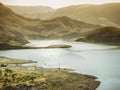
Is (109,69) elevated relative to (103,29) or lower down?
lower down

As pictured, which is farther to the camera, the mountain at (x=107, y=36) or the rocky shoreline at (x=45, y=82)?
the mountain at (x=107, y=36)

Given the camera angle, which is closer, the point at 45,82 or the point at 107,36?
the point at 45,82

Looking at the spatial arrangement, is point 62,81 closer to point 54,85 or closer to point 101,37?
point 54,85

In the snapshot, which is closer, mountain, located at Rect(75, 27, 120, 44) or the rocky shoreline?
the rocky shoreline

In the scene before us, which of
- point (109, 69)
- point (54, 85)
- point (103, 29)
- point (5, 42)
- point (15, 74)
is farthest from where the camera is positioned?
point (103, 29)

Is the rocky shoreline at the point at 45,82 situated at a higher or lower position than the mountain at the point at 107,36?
lower

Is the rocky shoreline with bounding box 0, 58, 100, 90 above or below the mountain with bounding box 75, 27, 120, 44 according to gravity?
below

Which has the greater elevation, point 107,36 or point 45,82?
point 107,36

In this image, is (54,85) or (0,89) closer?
(0,89)

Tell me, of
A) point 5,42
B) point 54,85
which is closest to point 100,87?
point 54,85

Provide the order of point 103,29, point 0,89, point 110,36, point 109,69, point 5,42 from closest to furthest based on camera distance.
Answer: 1. point 0,89
2. point 109,69
3. point 5,42
4. point 110,36
5. point 103,29
